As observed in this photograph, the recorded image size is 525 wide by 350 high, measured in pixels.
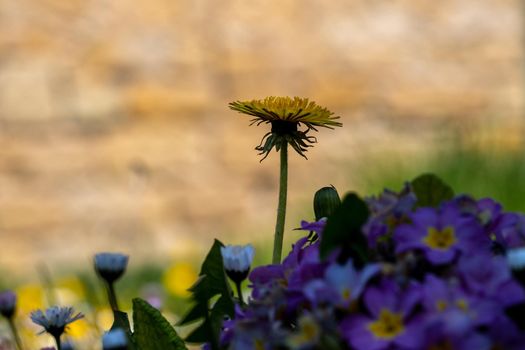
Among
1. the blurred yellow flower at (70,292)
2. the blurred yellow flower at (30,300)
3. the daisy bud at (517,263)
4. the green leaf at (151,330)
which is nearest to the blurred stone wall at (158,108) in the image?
the blurred yellow flower at (70,292)

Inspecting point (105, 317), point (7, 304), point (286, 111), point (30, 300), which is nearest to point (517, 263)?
point (286, 111)

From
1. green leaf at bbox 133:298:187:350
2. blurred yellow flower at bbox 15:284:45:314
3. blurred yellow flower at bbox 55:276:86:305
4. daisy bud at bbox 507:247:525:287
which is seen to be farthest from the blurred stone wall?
daisy bud at bbox 507:247:525:287

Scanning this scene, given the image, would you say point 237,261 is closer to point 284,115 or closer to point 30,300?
point 284,115

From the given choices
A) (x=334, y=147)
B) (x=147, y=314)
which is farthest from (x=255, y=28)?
(x=147, y=314)

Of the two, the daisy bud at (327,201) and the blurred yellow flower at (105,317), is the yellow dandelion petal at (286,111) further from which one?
the blurred yellow flower at (105,317)

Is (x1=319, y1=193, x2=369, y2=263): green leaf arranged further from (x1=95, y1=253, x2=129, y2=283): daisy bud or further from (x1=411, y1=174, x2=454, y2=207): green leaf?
(x1=95, y1=253, x2=129, y2=283): daisy bud
